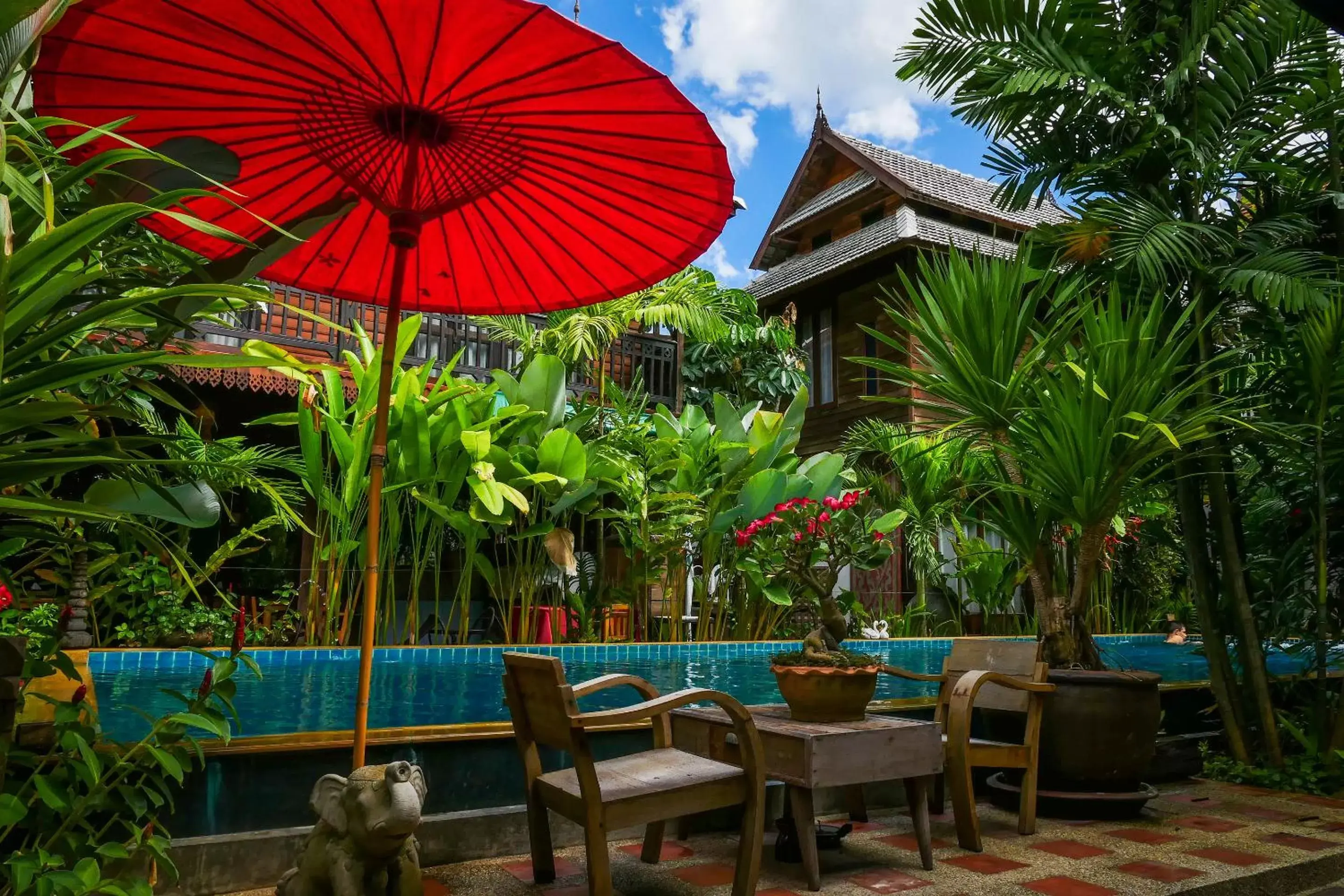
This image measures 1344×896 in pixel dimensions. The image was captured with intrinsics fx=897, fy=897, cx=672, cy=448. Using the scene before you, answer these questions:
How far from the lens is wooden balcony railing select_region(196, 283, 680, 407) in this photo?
841cm

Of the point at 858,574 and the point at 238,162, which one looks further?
the point at 858,574

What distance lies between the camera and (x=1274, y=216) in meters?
3.84

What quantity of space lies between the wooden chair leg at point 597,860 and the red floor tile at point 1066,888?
1099mm

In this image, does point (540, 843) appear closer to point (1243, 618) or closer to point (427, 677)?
point (1243, 618)

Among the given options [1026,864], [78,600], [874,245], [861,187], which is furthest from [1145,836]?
[861,187]

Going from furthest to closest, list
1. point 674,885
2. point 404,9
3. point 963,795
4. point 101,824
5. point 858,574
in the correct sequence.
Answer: point 858,574 < point 963,795 < point 674,885 < point 101,824 < point 404,9

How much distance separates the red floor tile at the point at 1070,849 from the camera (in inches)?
102

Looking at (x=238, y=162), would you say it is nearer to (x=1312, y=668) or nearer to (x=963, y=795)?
(x=963, y=795)

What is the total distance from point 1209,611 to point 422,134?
3.57m

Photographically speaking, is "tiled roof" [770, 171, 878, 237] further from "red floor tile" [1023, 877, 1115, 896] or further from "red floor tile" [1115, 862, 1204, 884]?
"red floor tile" [1023, 877, 1115, 896]

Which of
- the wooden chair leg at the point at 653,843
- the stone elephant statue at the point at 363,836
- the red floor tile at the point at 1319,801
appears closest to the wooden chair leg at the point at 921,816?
the wooden chair leg at the point at 653,843

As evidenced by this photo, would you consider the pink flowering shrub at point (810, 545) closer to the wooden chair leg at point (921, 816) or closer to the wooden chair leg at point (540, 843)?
the wooden chair leg at point (921, 816)

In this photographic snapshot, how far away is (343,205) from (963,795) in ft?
7.53

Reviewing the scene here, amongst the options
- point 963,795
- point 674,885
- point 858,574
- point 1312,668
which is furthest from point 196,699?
point 858,574
